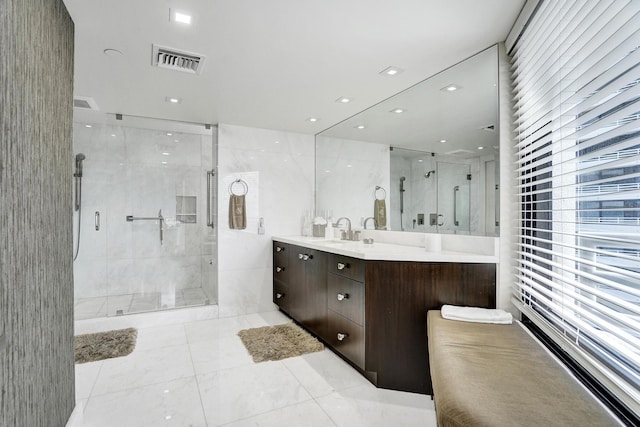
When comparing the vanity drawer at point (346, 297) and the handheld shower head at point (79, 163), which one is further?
the handheld shower head at point (79, 163)

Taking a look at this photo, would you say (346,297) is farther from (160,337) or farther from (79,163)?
(79,163)

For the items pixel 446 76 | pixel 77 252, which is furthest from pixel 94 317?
pixel 446 76

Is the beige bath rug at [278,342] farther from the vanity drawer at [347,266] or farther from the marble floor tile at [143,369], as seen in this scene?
the vanity drawer at [347,266]

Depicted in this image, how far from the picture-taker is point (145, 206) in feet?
12.5

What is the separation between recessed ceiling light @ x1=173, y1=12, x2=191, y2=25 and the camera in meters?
1.75

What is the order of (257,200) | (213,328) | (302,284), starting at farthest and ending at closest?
1. (257,200)
2. (213,328)
3. (302,284)

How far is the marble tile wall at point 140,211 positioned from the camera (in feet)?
11.8

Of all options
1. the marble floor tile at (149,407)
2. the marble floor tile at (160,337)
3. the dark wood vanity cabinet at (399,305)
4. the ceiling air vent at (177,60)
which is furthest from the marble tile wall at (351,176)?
the marble floor tile at (149,407)

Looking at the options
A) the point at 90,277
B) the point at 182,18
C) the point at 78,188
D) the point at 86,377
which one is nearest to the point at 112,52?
the point at 182,18

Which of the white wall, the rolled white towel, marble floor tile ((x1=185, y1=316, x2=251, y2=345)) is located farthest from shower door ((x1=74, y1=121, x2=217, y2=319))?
the rolled white towel

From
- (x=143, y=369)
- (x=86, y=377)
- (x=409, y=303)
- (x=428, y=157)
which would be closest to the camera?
(x=409, y=303)

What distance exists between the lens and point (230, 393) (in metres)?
2.17

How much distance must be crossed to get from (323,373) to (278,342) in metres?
0.68

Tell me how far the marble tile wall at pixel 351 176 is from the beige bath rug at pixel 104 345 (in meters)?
2.35
